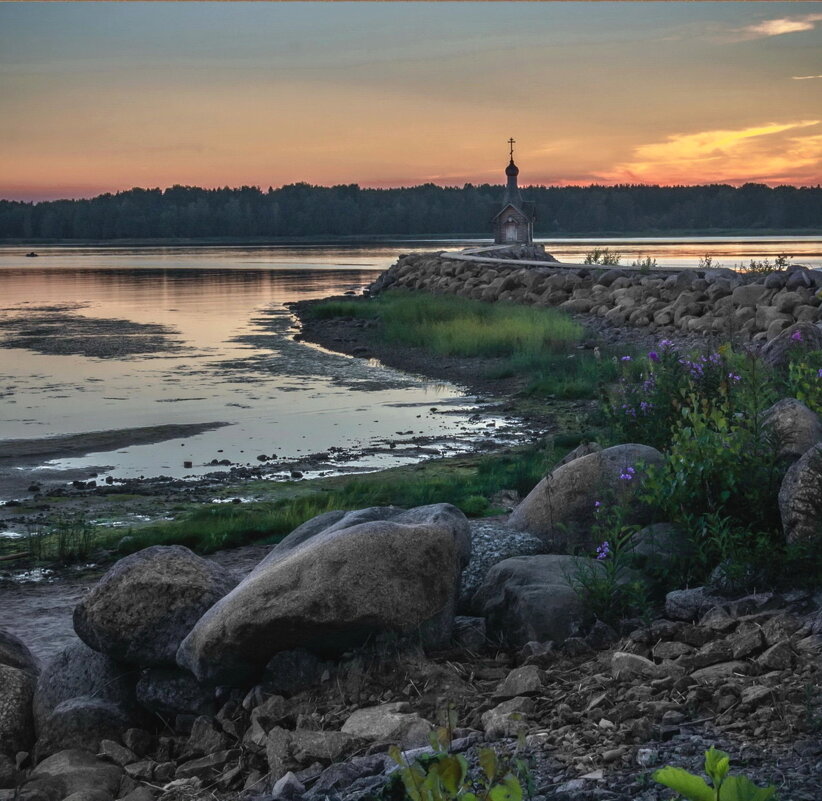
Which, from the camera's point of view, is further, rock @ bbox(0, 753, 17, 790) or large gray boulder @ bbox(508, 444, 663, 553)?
large gray boulder @ bbox(508, 444, 663, 553)

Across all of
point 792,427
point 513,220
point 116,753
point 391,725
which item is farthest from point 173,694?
point 513,220

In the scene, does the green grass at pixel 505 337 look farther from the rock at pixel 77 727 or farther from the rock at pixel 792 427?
the rock at pixel 77 727

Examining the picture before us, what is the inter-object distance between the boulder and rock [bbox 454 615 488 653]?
183 centimetres

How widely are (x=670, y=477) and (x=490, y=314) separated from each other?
71.8 feet

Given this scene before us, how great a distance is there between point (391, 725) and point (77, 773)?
1.55 metres

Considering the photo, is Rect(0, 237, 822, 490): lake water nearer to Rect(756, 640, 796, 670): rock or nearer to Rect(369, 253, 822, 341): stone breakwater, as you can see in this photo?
Rect(369, 253, 822, 341): stone breakwater

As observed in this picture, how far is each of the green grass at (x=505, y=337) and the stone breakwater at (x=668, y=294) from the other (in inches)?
41.9

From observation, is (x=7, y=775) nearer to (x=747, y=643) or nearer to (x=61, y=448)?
(x=747, y=643)

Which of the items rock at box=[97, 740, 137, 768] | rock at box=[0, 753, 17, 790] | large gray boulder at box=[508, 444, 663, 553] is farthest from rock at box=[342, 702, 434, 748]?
large gray boulder at box=[508, 444, 663, 553]

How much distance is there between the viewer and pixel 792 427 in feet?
20.4

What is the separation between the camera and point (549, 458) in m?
11.1

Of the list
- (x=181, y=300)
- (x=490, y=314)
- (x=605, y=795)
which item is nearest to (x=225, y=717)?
(x=605, y=795)

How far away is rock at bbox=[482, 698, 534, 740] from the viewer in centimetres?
418

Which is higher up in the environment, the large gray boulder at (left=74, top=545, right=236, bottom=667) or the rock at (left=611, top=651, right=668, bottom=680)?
the rock at (left=611, top=651, right=668, bottom=680)
